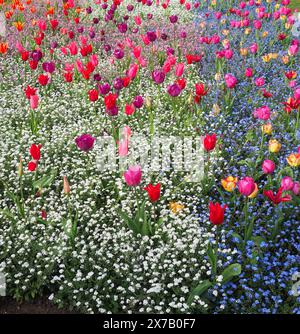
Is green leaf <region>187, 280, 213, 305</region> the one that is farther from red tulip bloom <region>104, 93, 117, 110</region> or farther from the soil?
red tulip bloom <region>104, 93, 117, 110</region>

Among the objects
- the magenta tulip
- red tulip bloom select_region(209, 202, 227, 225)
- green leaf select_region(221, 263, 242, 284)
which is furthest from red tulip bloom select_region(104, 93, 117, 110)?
green leaf select_region(221, 263, 242, 284)

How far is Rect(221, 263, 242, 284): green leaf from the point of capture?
3.28 metres

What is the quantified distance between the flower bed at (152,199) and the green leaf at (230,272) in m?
0.01

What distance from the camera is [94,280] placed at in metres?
3.54

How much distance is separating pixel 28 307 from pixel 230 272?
1.53 meters

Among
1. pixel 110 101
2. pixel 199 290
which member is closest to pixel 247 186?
pixel 199 290

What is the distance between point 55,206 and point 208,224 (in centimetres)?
140

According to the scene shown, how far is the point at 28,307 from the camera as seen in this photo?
343cm

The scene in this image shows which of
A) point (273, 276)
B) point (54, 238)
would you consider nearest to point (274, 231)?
point (273, 276)

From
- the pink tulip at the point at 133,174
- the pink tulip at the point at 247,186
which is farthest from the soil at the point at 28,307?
the pink tulip at the point at 247,186

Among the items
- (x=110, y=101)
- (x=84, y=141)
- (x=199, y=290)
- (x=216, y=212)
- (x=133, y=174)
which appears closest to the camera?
(x=216, y=212)

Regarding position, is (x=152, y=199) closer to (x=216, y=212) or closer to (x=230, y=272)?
(x=216, y=212)

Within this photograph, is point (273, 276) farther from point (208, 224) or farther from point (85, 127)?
point (85, 127)

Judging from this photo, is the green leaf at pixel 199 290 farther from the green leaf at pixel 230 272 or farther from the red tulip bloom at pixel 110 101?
the red tulip bloom at pixel 110 101
